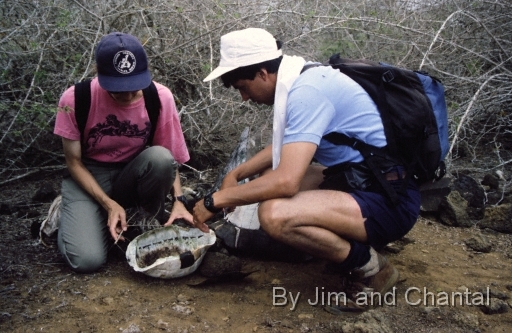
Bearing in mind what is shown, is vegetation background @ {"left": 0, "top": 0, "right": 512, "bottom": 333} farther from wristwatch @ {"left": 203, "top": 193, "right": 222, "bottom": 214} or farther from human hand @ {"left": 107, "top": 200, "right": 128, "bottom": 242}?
wristwatch @ {"left": 203, "top": 193, "right": 222, "bottom": 214}

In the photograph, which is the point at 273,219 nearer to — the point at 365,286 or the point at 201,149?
the point at 365,286

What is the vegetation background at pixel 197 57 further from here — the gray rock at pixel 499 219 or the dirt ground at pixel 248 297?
the dirt ground at pixel 248 297

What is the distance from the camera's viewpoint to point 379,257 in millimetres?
2514

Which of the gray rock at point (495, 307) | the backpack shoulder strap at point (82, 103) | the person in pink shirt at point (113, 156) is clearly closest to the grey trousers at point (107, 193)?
the person in pink shirt at point (113, 156)

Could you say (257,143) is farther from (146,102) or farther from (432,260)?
(432,260)

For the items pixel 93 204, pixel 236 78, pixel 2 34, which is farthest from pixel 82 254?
pixel 2 34

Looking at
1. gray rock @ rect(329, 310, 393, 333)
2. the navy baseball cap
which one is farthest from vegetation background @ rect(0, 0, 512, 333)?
the navy baseball cap

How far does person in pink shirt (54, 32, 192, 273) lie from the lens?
8.33 feet

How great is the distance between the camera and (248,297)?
2.55 metres

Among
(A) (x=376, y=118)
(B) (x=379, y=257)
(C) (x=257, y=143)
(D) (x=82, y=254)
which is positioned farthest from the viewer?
(C) (x=257, y=143)

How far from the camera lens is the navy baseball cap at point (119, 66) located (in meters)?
2.50

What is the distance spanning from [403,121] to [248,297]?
3.63 feet

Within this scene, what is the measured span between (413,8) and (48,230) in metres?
3.84

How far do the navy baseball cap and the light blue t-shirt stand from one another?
0.81 m
